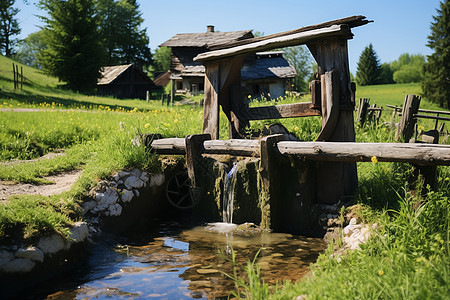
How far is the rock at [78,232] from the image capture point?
15.8 feet

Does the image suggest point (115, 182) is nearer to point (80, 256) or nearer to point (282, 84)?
point (80, 256)

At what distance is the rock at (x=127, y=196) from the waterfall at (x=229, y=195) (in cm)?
151

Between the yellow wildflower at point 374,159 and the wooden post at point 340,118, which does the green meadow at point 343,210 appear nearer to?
the wooden post at point 340,118

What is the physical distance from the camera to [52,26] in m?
30.3

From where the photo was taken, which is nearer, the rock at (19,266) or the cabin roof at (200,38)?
the rock at (19,266)

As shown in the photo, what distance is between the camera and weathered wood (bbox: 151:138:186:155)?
725 cm

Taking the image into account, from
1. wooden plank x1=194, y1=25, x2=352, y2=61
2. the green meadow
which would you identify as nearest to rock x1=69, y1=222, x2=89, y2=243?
the green meadow

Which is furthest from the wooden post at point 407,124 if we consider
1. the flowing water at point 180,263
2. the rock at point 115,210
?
the rock at point 115,210

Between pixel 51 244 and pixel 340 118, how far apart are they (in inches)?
168

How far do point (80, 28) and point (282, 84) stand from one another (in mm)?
16353

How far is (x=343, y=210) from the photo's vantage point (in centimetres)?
562

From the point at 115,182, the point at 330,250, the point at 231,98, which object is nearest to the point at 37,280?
the point at 115,182

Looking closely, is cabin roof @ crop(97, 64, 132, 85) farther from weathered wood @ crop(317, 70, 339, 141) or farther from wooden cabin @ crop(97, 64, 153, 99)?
weathered wood @ crop(317, 70, 339, 141)

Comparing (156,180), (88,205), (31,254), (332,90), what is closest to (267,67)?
(156,180)
